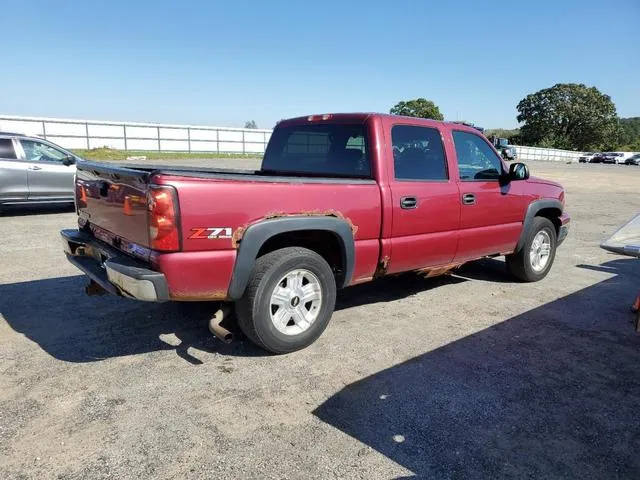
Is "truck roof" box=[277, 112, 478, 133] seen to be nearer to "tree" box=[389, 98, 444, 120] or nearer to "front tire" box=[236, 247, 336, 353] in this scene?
"front tire" box=[236, 247, 336, 353]

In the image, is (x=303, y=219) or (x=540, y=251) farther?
(x=540, y=251)

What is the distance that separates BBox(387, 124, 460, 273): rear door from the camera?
438 cm

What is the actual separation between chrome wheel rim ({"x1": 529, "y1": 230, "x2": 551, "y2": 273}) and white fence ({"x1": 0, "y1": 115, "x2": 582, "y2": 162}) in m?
20.5

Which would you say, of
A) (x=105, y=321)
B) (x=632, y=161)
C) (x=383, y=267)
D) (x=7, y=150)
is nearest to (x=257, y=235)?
(x=383, y=267)

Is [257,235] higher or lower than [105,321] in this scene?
higher

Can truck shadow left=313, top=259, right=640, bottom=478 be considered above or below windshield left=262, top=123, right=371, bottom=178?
below

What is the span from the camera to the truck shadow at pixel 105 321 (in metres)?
3.92

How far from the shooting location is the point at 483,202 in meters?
5.15

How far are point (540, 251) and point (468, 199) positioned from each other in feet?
6.26

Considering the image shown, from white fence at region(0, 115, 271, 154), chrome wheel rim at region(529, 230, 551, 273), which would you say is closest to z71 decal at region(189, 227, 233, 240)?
chrome wheel rim at region(529, 230, 551, 273)

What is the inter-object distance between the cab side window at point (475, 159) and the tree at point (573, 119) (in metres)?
78.7

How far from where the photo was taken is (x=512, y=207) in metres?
5.57

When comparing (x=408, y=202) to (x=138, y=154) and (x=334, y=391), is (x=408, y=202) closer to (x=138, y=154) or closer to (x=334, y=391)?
(x=334, y=391)

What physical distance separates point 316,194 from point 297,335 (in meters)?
1.10
